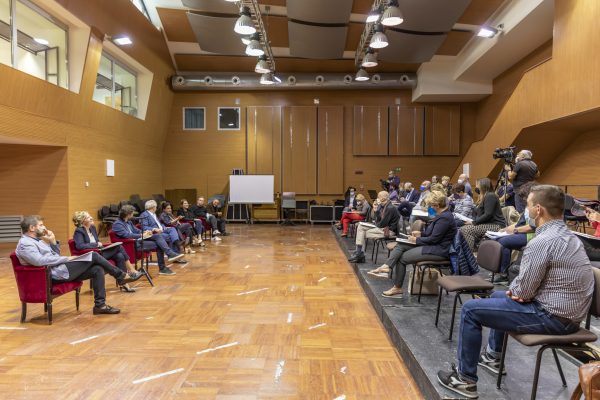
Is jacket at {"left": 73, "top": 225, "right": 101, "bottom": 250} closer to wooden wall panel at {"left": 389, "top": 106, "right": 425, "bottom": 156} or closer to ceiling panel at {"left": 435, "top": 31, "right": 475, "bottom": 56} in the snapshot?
ceiling panel at {"left": 435, "top": 31, "right": 475, "bottom": 56}

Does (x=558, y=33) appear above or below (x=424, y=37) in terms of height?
below

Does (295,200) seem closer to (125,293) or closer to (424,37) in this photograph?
(424,37)

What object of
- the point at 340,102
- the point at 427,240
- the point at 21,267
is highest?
the point at 340,102

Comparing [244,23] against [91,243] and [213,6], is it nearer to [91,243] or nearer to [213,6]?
[213,6]

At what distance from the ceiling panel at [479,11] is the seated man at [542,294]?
7.70 m

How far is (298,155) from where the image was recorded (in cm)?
1259

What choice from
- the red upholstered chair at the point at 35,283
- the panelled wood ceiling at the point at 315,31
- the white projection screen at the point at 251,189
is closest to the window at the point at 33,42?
the panelled wood ceiling at the point at 315,31

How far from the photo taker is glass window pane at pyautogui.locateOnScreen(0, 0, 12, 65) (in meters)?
5.85

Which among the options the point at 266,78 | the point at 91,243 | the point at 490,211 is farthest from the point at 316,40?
the point at 91,243

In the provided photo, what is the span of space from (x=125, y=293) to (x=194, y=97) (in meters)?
9.11

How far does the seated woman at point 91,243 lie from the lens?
14.0 ft

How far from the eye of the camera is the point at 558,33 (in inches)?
267

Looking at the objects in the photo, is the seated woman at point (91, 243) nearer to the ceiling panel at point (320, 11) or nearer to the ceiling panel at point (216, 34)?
the ceiling panel at point (320, 11)

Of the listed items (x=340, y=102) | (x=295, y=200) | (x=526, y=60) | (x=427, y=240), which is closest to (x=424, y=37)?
(x=526, y=60)
